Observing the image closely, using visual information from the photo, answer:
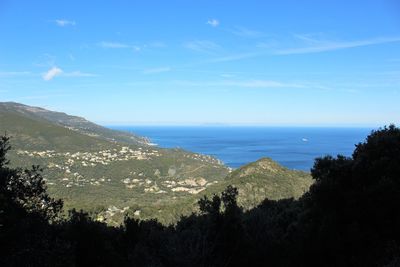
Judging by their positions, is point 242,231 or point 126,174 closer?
point 242,231

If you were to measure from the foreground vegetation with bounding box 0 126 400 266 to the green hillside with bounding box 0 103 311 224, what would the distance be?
3517 cm

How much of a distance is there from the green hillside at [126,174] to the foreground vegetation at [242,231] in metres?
35.2

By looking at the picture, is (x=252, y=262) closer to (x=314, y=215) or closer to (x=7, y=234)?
(x=314, y=215)

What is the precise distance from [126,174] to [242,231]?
97.9 m

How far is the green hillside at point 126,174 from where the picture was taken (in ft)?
203

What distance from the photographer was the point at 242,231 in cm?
1609

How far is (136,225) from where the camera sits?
19.0 metres

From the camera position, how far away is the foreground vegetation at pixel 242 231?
1033cm

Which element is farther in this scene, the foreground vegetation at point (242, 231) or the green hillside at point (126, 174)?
the green hillside at point (126, 174)

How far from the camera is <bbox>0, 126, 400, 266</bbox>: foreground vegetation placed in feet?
33.9

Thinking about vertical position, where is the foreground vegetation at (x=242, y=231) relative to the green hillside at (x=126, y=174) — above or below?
above

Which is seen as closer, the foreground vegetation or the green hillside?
the foreground vegetation

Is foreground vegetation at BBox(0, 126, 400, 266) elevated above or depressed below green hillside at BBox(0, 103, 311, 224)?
above

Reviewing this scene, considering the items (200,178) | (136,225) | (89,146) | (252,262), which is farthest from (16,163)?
(252,262)
